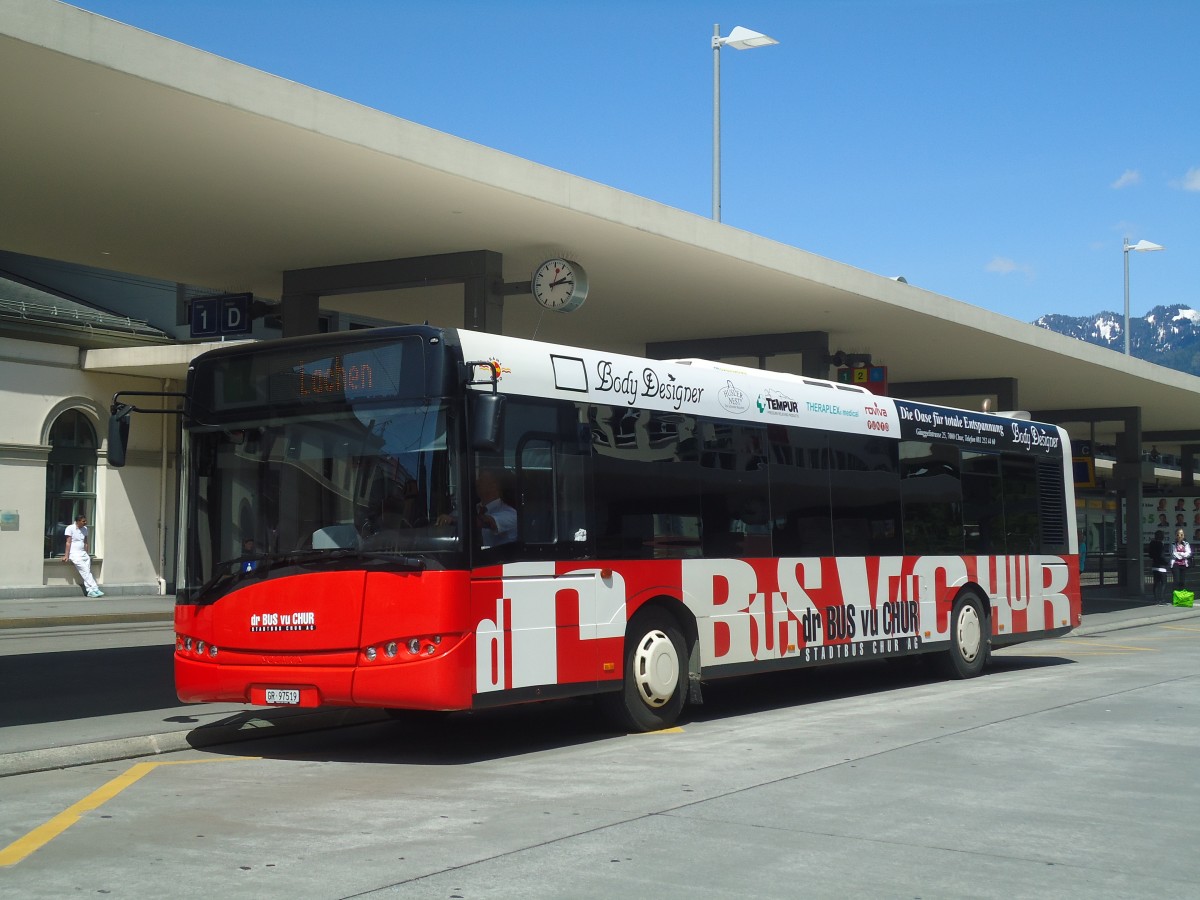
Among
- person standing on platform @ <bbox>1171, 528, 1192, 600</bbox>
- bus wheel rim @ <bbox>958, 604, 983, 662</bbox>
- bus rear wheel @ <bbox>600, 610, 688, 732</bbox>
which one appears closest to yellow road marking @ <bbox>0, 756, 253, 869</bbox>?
bus rear wheel @ <bbox>600, 610, 688, 732</bbox>

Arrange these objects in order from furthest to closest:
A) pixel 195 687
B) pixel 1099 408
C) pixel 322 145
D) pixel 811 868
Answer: pixel 1099 408 → pixel 322 145 → pixel 195 687 → pixel 811 868

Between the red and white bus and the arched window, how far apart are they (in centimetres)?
2162

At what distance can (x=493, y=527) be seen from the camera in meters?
10.0

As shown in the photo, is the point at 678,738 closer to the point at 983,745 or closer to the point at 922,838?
the point at 983,745

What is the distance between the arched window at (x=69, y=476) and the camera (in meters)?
30.6

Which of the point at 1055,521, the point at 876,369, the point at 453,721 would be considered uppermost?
the point at 876,369

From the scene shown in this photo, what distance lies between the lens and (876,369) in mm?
23562

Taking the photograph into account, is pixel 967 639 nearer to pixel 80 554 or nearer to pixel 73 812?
pixel 73 812

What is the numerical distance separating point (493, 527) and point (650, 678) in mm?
2321

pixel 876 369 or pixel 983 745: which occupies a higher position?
pixel 876 369

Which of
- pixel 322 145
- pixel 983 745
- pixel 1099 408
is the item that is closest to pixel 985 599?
pixel 983 745

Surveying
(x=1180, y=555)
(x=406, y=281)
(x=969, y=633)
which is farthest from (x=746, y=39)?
(x=1180, y=555)

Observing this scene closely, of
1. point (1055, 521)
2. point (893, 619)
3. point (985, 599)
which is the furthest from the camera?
point (1055, 521)

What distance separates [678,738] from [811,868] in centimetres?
479
